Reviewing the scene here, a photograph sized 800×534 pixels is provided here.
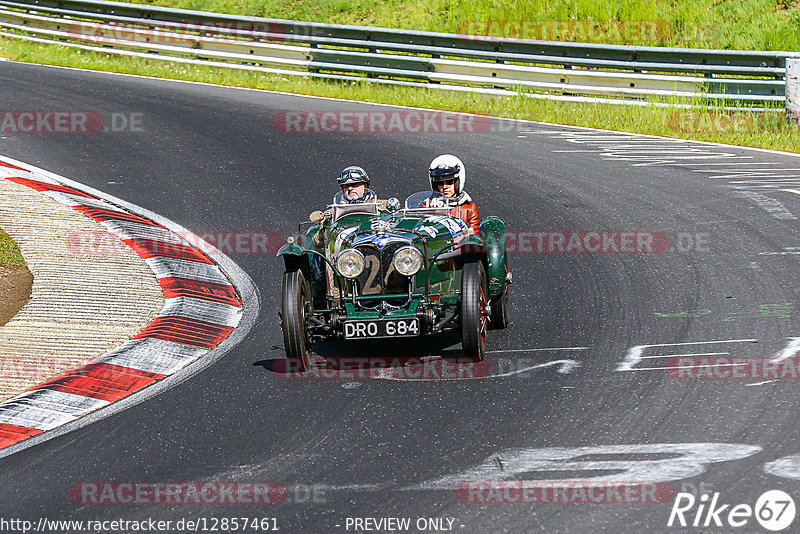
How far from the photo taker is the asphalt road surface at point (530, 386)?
17.1 ft

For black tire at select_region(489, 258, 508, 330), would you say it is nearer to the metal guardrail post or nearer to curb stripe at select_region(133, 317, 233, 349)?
curb stripe at select_region(133, 317, 233, 349)

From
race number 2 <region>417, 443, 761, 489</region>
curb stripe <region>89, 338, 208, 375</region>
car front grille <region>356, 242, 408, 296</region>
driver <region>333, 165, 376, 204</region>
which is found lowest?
race number 2 <region>417, 443, 761, 489</region>

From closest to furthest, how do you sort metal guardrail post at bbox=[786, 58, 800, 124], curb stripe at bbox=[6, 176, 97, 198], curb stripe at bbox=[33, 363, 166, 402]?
curb stripe at bbox=[33, 363, 166, 402] < curb stripe at bbox=[6, 176, 97, 198] < metal guardrail post at bbox=[786, 58, 800, 124]

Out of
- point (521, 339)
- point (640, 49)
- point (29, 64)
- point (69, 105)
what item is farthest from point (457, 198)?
point (29, 64)

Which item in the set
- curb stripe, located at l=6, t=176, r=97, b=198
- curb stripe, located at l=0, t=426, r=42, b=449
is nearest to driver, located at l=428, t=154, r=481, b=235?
curb stripe, located at l=0, t=426, r=42, b=449

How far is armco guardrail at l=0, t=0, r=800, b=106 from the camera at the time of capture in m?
16.5

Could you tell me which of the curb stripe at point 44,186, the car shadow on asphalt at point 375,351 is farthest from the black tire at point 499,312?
the curb stripe at point 44,186

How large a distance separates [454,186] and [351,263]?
1.59 m

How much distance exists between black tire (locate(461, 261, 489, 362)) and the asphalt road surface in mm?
256

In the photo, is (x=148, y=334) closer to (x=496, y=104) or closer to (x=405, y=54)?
(x=496, y=104)

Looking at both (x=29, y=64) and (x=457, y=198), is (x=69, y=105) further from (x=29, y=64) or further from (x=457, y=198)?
(x=457, y=198)

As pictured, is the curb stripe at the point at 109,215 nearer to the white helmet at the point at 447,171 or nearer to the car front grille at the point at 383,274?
the white helmet at the point at 447,171

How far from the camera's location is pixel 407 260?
25.2 ft

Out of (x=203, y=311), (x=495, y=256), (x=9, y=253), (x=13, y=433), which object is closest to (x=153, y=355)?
(x=203, y=311)
